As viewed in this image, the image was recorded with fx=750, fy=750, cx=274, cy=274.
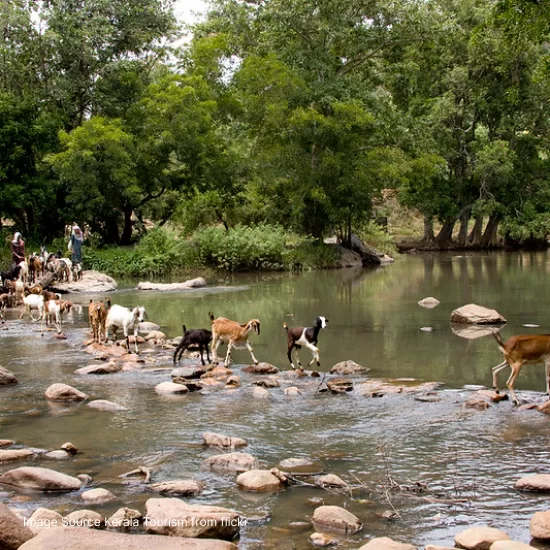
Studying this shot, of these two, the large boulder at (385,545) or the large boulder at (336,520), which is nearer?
the large boulder at (385,545)

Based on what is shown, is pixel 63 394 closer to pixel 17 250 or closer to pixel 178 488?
pixel 178 488

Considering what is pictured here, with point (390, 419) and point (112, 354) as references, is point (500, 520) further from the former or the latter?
point (112, 354)

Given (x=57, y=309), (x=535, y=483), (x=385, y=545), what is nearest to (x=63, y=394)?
(x=385, y=545)

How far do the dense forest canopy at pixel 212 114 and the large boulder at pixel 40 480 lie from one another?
27.8 meters

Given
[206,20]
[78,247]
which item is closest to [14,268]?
[78,247]

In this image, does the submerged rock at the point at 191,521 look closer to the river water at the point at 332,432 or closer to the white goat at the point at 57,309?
the river water at the point at 332,432

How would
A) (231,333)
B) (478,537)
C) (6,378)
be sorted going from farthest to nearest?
(231,333) < (6,378) < (478,537)

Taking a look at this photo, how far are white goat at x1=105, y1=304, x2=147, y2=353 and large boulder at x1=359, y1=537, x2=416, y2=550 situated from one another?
9484 millimetres

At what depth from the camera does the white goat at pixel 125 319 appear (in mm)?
14515

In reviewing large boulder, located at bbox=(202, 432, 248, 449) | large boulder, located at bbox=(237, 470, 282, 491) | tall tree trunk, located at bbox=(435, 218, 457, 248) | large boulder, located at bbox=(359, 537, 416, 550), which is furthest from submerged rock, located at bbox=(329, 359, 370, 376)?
tall tree trunk, located at bbox=(435, 218, 457, 248)

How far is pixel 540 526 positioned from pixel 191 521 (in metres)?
2.72

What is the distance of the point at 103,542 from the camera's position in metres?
5.12

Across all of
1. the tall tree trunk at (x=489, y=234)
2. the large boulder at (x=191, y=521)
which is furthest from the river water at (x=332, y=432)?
A: the tall tree trunk at (x=489, y=234)

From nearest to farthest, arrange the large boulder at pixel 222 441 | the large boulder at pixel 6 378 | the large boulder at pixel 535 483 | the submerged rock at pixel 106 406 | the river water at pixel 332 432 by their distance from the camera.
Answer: the river water at pixel 332 432, the large boulder at pixel 535 483, the large boulder at pixel 222 441, the submerged rock at pixel 106 406, the large boulder at pixel 6 378
